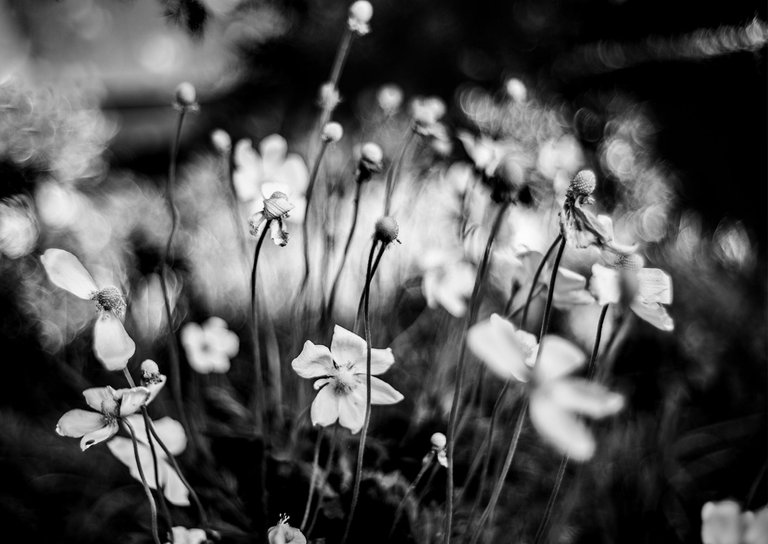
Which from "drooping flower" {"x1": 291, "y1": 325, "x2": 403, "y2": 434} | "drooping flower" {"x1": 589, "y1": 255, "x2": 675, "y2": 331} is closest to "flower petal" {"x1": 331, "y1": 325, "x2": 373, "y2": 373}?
"drooping flower" {"x1": 291, "y1": 325, "x2": 403, "y2": 434}

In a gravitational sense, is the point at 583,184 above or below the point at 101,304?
above

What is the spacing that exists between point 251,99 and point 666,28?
0.52 m

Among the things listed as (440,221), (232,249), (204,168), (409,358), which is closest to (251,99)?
(204,168)

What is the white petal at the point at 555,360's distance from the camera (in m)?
0.19

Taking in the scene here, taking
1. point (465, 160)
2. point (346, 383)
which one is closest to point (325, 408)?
point (346, 383)

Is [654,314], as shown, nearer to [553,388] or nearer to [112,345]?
[553,388]

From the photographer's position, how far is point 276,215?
0.24 meters

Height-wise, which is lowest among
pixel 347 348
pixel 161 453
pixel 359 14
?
pixel 161 453

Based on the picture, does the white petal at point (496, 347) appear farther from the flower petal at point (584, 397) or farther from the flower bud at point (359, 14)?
the flower bud at point (359, 14)

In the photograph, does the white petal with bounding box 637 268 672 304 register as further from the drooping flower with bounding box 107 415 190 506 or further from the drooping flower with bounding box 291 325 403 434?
the drooping flower with bounding box 107 415 190 506

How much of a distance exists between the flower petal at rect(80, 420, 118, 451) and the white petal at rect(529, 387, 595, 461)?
171mm

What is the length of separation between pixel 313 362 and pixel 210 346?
20cm

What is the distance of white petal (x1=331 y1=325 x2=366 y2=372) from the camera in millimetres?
238

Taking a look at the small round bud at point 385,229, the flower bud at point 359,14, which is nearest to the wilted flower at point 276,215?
the small round bud at point 385,229
